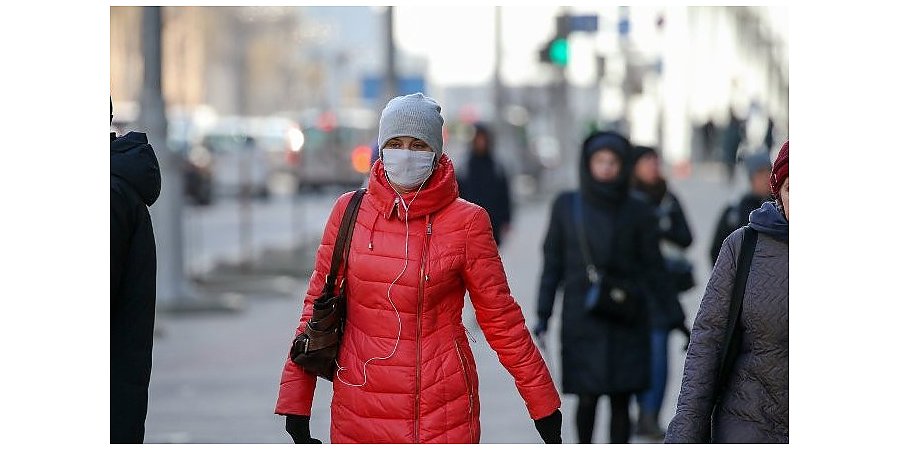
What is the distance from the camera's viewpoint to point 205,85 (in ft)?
336

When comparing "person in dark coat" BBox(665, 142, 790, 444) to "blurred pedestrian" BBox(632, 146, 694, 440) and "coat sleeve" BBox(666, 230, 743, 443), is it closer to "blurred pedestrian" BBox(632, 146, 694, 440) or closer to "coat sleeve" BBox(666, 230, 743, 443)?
"coat sleeve" BBox(666, 230, 743, 443)

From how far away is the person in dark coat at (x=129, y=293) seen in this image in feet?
14.6

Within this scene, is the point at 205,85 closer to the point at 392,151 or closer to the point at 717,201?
the point at 717,201

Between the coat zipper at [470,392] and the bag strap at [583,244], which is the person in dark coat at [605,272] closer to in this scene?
the bag strap at [583,244]

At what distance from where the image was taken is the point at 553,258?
26.2 feet

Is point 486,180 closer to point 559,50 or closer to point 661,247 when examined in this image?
point 661,247

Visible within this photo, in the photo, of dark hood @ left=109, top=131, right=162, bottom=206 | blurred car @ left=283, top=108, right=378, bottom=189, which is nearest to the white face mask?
dark hood @ left=109, top=131, right=162, bottom=206

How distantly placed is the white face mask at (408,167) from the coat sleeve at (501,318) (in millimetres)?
191

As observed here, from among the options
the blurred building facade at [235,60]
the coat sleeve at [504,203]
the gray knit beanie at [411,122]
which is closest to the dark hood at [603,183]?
the gray knit beanie at [411,122]

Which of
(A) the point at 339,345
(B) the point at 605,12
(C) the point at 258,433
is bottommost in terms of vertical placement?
(C) the point at 258,433
